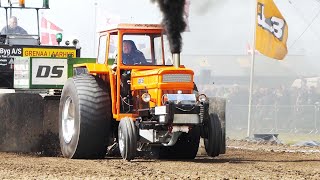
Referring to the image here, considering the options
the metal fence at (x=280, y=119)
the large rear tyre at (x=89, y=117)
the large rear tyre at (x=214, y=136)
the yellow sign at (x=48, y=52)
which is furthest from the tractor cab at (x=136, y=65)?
the metal fence at (x=280, y=119)

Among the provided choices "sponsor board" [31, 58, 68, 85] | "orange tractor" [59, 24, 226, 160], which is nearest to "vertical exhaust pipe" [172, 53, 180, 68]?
"orange tractor" [59, 24, 226, 160]

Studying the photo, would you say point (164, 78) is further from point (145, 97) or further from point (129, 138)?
point (129, 138)

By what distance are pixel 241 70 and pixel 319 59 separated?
173 inches

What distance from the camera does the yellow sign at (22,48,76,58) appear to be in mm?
20375

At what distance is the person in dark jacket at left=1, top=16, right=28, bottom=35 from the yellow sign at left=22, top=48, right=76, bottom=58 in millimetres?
723

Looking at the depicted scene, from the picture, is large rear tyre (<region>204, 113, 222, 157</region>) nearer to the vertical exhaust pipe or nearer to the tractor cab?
the tractor cab

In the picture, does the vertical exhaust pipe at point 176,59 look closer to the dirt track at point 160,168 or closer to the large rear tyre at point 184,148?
the large rear tyre at point 184,148

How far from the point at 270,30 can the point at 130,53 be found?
10826mm

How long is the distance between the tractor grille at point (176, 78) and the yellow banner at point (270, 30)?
10.5 m

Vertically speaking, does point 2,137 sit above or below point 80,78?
below

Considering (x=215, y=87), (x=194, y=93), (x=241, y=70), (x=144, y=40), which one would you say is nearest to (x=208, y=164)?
(x=194, y=93)

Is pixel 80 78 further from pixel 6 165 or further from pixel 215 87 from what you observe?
pixel 215 87

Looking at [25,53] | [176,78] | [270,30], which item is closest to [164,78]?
[176,78]

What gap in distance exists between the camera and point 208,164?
12.9m
